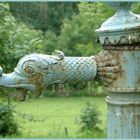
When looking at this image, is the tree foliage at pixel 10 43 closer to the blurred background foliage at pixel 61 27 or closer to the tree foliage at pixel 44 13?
the blurred background foliage at pixel 61 27

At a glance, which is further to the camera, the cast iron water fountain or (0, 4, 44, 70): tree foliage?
(0, 4, 44, 70): tree foliage

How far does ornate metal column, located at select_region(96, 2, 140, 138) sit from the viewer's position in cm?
93

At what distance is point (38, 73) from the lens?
91cm

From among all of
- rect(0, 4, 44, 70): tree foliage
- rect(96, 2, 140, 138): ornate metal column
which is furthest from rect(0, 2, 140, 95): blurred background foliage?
rect(96, 2, 140, 138): ornate metal column

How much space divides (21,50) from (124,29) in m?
5.75

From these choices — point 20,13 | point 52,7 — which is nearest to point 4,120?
point 20,13

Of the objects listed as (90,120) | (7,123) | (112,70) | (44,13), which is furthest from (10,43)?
(44,13)

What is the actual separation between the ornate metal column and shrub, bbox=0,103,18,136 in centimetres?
606

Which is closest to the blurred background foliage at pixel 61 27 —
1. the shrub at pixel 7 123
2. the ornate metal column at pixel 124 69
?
the shrub at pixel 7 123

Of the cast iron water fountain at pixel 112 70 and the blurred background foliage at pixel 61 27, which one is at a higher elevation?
the cast iron water fountain at pixel 112 70

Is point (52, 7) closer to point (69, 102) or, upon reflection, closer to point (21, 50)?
point (69, 102)

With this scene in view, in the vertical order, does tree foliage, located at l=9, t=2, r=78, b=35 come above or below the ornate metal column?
below

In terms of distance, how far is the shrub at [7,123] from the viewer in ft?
23.3

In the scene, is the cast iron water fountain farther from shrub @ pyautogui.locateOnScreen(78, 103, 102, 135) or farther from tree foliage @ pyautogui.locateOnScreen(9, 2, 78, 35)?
tree foliage @ pyautogui.locateOnScreen(9, 2, 78, 35)
